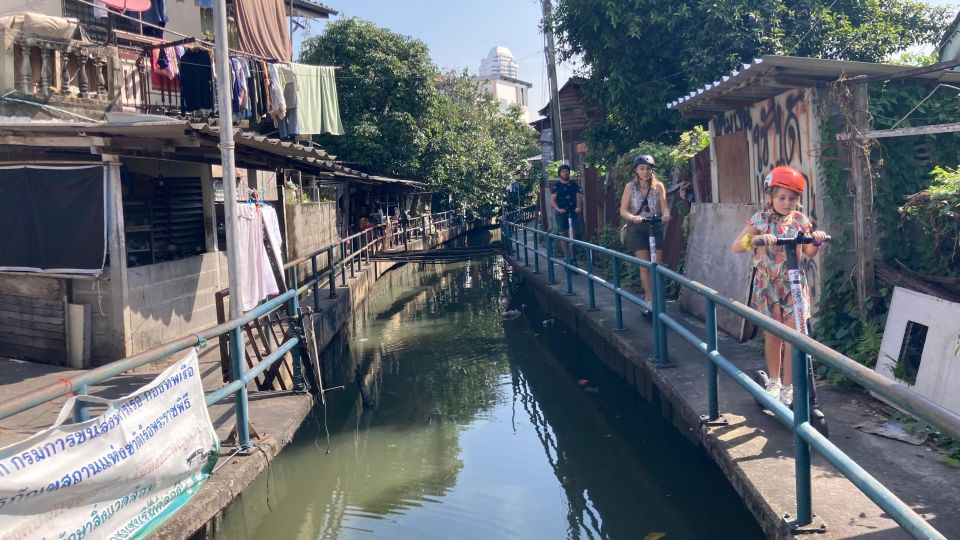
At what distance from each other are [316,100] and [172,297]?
31.0 ft

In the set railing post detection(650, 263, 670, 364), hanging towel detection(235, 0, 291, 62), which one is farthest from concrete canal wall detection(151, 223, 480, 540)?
hanging towel detection(235, 0, 291, 62)

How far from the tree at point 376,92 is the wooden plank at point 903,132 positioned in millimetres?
20220

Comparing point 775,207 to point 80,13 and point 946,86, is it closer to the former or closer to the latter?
point 946,86

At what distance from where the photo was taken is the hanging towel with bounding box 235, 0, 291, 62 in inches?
641

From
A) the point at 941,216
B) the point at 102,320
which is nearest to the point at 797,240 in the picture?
the point at 941,216

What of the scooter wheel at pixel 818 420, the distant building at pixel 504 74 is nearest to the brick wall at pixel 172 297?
the scooter wheel at pixel 818 420

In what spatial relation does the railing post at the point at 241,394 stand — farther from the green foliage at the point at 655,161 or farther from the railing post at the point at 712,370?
the green foliage at the point at 655,161

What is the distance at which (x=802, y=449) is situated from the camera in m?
3.38

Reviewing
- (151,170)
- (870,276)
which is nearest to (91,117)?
(151,170)

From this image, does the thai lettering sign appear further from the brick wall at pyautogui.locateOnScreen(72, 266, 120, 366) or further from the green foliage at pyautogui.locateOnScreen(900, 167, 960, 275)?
the green foliage at pyautogui.locateOnScreen(900, 167, 960, 275)

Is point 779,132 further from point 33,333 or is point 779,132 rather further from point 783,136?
point 33,333

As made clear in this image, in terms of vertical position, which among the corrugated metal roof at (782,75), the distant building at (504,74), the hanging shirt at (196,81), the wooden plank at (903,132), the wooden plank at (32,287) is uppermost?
the distant building at (504,74)

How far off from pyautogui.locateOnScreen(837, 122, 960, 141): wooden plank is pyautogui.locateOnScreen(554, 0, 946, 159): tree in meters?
7.53

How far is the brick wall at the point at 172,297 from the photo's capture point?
8.38 metres
